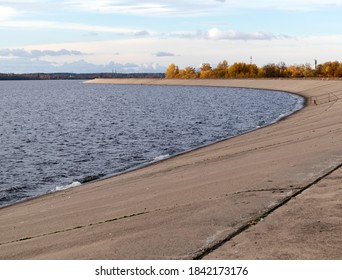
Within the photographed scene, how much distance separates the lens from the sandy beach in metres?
9.33

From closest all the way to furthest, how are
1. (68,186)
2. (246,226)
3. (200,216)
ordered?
(246,226) < (200,216) < (68,186)

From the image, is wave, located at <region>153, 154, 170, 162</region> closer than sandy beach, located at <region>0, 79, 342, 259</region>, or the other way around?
sandy beach, located at <region>0, 79, 342, 259</region>

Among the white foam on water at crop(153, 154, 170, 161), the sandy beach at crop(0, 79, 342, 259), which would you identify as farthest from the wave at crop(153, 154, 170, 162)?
the sandy beach at crop(0, 79, 342, 259)

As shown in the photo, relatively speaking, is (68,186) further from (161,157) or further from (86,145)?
(86,145)

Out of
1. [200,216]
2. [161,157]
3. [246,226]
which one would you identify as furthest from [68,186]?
[246,226]

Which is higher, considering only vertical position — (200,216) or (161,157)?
(200,216)

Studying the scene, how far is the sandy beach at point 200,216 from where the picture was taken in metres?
9.33

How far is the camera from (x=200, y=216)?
11.7 metres

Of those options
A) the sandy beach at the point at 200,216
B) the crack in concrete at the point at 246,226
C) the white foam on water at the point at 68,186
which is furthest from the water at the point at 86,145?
the crack in concrete at the point at 246,226

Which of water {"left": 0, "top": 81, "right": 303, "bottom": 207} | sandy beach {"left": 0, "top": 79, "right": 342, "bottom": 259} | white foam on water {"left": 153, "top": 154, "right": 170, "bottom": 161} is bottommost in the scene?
water {"left": 0, "top": 81, "right": 303, "bottom": 207}

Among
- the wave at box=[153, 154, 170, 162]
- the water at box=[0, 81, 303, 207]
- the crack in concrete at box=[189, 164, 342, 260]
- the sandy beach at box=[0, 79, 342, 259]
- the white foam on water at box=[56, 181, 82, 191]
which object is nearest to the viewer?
the crack in concrete at box=[189, 164, 342, 260]

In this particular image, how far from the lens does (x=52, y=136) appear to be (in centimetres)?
4212

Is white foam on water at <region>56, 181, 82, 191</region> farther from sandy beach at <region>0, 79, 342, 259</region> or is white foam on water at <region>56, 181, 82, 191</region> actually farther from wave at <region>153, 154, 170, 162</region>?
wave at <region>153, 154, 170, 162</region>

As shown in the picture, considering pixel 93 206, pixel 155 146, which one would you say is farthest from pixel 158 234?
pixel 155 146
